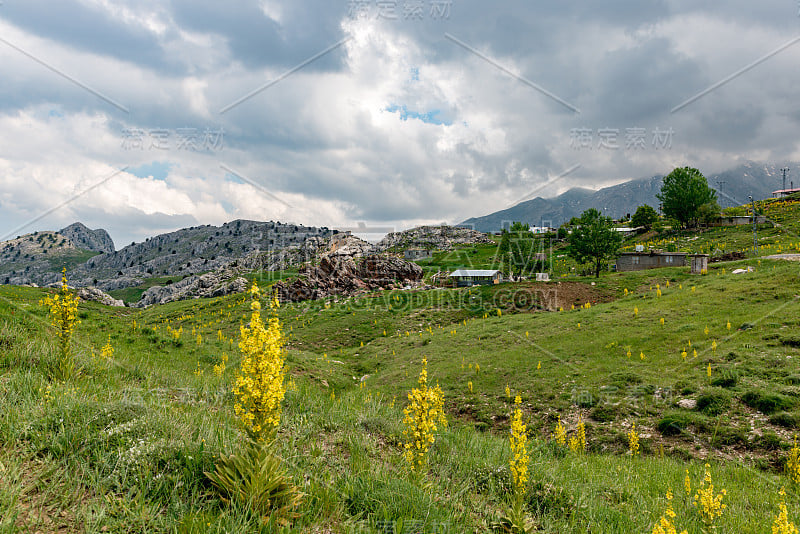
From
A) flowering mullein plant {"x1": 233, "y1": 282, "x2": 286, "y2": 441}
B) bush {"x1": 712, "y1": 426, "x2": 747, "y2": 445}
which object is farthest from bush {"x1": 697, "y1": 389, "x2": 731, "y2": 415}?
flowering mullein plant {"x1": 233, "y1": 282, "x2": 286, "y2": 441}

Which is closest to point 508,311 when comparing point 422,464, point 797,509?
point 797,509

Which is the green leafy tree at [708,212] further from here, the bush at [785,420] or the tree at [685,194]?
the bush at [785,420]

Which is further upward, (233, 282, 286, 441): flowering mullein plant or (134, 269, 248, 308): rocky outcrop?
(233, 282, 286, 441): flowering mullein plant

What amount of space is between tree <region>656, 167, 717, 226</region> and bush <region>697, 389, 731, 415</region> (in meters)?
84.0

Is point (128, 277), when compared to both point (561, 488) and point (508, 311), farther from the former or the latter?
point (561, 488)

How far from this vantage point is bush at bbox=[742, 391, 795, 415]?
11.2m

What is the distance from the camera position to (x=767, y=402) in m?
11.6

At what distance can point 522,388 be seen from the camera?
17.1 meters

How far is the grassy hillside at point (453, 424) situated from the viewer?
439 cm

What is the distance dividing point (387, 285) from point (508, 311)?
89.7 feet

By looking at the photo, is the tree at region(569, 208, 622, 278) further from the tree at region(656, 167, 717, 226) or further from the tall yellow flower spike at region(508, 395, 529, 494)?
the tall yellow flower spike at region(508, 395, 529, 494)

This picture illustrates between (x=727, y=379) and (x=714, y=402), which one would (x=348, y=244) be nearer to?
(x=727, y=379)

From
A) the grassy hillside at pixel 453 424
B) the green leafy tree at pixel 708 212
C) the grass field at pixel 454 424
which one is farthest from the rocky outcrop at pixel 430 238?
the grassy hillside at pixel 453 424

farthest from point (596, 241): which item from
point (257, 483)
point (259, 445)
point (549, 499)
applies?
point (257, 483)
